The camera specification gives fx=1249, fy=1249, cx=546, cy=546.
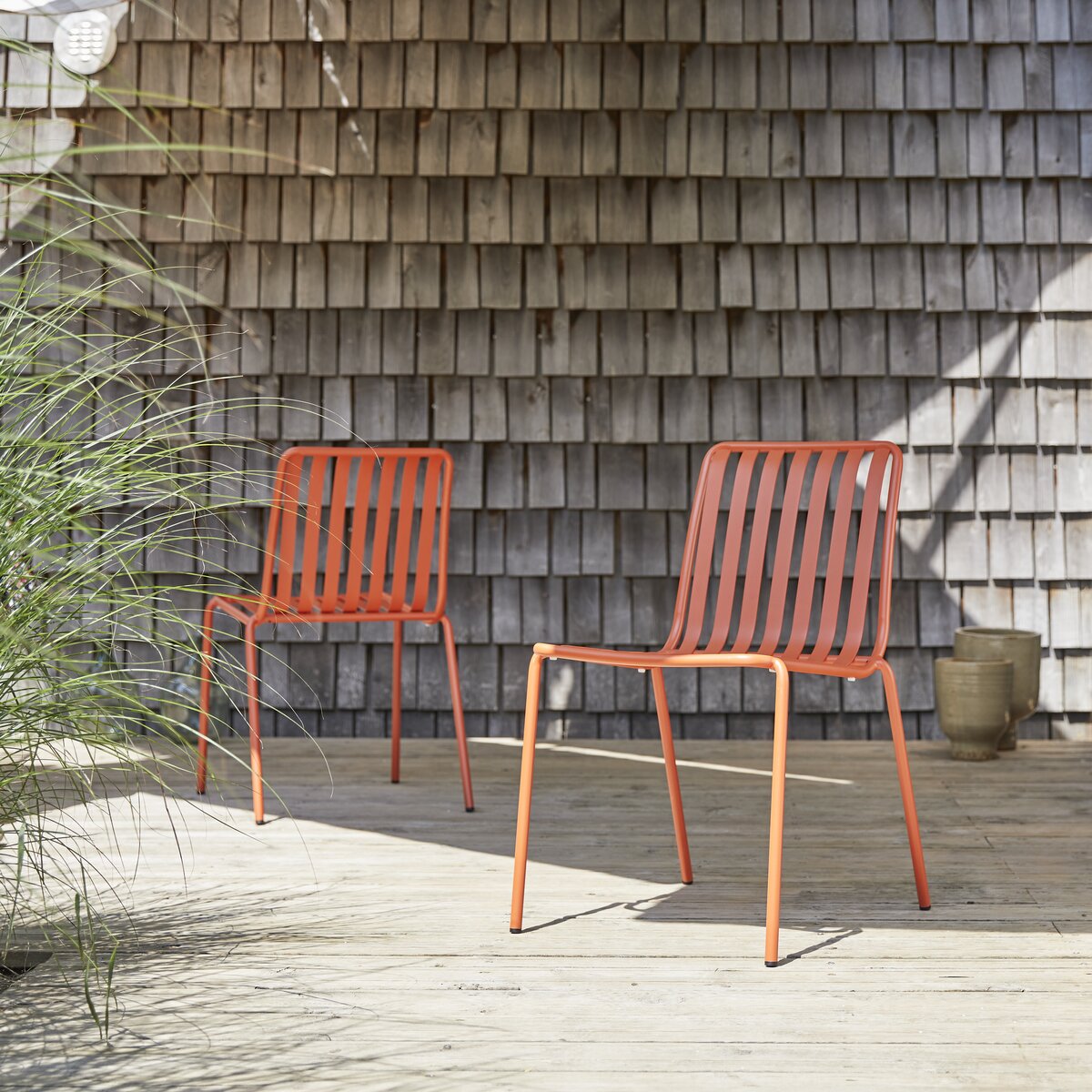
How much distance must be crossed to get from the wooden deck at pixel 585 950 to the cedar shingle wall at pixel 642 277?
835 millimetres

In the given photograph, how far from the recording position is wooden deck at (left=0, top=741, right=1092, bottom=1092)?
5.20ft

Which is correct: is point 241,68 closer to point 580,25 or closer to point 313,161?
point 313,161

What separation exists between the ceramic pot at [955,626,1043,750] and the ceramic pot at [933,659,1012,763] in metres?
0.08

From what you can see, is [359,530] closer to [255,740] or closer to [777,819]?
[255,740]

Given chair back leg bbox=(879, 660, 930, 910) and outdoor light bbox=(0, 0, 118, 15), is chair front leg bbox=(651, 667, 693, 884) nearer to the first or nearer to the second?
chair back leg bbox=(879, 660, 930, 910)

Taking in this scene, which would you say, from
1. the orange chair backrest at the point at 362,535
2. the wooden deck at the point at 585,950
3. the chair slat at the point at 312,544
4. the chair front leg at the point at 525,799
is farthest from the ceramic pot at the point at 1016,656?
the chair front leg at the point at 525,799

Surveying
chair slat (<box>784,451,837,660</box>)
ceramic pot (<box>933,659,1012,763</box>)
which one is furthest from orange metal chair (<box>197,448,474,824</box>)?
ceramic pot (<box>933,659,1012,763</box>)

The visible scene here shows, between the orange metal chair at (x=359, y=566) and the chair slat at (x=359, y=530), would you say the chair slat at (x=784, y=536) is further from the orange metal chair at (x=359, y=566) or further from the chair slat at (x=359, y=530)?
the chair slat at (x=359, y=530)

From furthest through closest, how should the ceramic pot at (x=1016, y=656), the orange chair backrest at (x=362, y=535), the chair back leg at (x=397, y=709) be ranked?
the ceramic pot at (x=1016, y=656)
the chair back leg at (x=397, y=709)
the orange chair backrest at (x=362, y=535)

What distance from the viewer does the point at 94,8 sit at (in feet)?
12.5

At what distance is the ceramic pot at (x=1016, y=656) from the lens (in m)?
3.58

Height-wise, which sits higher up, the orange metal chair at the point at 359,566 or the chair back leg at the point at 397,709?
the orange metal chair at the point at 359,566

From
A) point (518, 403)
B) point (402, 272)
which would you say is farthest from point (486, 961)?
point (402, 272)

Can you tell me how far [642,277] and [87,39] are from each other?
1.86 metres
